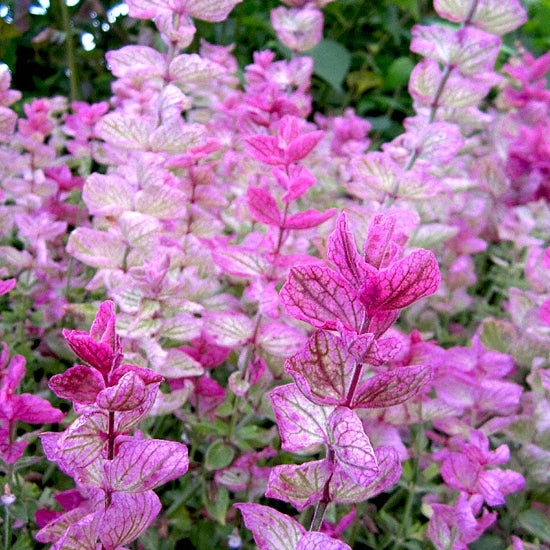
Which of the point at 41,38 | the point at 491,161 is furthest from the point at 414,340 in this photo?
the point at 41,38

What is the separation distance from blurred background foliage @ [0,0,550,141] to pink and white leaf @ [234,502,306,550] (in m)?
1.10

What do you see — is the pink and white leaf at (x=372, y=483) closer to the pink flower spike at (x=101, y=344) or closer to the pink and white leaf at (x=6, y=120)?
the pink flower spike at (x=101, y=344)

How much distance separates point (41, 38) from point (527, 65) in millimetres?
926

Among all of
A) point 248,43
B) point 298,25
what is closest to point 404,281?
point 298,25

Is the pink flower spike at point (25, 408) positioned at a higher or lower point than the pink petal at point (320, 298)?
lower

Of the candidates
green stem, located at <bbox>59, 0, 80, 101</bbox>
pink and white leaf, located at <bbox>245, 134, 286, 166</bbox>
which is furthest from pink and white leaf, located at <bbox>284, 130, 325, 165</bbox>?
green stem, located at <bbox>59, 0, 80, 101</bbox>

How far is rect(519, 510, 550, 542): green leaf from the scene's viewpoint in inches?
24.2

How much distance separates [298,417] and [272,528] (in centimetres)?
6

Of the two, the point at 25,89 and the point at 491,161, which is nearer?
the point at 491,161

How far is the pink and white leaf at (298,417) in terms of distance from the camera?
0.32 meters

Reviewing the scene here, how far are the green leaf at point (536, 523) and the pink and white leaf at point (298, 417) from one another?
0.39m

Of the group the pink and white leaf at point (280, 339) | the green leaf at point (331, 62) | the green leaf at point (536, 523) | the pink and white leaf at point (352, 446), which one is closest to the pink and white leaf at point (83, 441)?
the pink and white leaf at point (352, 446)

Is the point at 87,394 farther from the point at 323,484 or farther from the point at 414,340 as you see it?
the point at 414,340

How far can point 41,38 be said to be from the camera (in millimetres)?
1277
